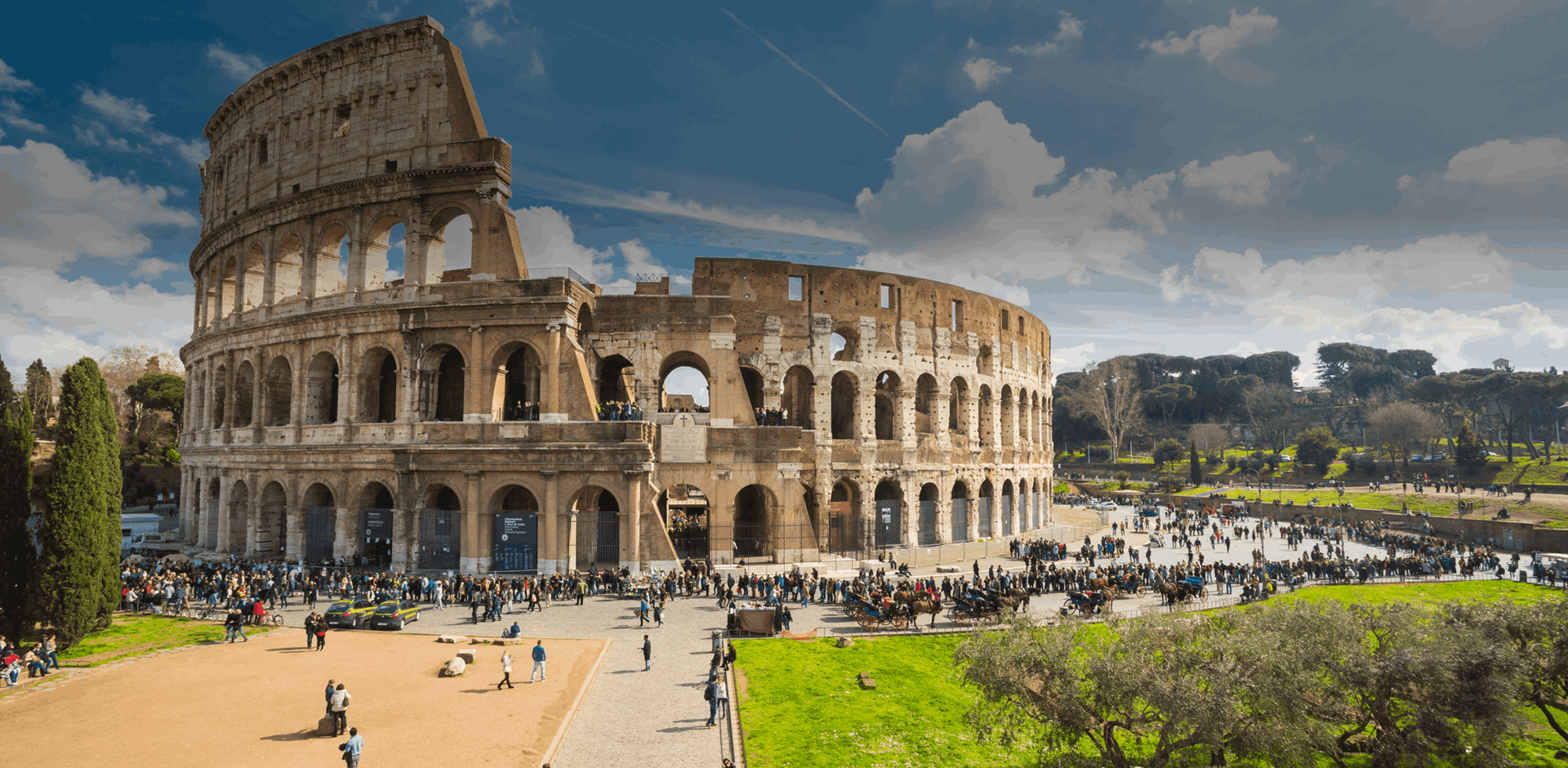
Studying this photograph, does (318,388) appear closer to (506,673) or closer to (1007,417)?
(506,673)

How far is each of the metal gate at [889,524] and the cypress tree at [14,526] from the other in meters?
29.5

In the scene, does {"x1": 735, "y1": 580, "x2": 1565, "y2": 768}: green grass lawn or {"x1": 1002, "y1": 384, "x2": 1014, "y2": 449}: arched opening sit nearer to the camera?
{"x1": 735, "y1": 580, "x2": 1565, "y2": 768}: green grass lawn

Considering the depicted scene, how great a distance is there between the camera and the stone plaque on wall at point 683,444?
29.9 metres

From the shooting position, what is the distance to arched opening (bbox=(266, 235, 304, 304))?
33.5 metres

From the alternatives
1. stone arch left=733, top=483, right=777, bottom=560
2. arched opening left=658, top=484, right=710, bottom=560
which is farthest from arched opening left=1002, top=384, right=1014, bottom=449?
arched opening left=658, top=484, right=710, bottom=560

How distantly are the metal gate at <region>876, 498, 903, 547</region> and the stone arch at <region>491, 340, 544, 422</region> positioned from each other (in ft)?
54.3

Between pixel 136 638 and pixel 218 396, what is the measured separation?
1881 cm

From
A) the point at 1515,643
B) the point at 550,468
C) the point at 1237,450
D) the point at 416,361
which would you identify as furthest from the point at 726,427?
the point at 1237,450

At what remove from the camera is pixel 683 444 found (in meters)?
29.9

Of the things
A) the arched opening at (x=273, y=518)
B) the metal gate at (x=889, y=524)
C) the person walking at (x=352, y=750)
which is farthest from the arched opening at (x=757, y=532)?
the arched opening at (x=273, y=518)

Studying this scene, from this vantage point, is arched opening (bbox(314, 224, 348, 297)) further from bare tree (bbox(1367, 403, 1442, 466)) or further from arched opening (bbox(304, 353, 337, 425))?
bare tree (bbox(1367, 403, 1442, 466))

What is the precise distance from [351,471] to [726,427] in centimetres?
1541

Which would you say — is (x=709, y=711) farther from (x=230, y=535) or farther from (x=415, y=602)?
(x=230, y=535)

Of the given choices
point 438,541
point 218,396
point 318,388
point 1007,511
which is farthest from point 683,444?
point 218,396
